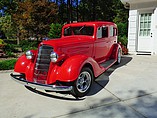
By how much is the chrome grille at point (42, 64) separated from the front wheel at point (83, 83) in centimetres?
71

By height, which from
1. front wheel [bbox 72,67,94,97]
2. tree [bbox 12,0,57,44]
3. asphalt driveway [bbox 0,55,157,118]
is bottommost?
asphalt driveway [bbox 0,55,157,118]

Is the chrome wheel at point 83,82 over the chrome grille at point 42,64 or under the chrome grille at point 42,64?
under

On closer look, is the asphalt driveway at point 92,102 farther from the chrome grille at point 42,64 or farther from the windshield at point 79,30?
the windshield at point 79,30

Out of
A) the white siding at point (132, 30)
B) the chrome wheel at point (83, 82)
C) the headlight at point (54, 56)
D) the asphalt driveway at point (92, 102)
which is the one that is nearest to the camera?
the asphalt driveway at point (92, 102)

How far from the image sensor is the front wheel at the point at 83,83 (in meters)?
3.58

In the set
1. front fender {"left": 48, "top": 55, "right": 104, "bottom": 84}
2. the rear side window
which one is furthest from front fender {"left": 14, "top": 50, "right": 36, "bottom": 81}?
the rear side window

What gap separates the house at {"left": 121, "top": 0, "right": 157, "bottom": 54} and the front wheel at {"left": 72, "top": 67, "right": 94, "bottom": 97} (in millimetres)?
6429

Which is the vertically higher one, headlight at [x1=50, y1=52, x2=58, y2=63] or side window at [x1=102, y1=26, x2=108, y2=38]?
side window at [x1=102, y1=26, x2=108, y2=38]

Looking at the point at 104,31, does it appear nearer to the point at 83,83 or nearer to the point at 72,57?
the point at 72,57

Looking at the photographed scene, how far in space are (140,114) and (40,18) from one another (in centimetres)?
1104

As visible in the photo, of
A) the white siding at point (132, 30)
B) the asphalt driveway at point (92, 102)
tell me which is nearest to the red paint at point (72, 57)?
the asphalt driveway at point (92, 102)

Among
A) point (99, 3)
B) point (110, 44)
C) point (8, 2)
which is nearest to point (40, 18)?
point (8, 2)

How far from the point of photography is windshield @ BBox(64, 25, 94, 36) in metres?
5.00

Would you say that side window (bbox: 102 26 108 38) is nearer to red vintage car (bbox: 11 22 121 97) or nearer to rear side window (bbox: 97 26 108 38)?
rear side window (bbox: 97 26 108 38)
